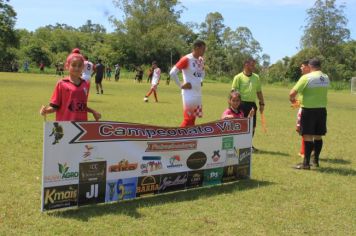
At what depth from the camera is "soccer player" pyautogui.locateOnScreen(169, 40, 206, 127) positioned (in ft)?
28.2

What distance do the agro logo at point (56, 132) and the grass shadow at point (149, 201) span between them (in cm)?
87

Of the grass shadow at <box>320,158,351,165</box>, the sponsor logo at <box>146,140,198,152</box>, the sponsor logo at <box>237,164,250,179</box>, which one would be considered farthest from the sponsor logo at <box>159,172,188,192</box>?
the grass shadow at <box>320,158,351,165</box>

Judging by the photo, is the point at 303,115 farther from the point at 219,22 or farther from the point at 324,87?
the point at 219,22

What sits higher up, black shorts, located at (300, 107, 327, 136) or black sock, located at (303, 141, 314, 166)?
black shorts, located at (300, 107, 327, 136)

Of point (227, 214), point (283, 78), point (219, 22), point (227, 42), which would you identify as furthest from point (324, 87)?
point (219, 22)

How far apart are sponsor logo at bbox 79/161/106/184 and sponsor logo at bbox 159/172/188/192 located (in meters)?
0.97

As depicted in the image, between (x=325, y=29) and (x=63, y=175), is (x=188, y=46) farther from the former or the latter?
(x=63, y=175)

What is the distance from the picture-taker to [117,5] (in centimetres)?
9425

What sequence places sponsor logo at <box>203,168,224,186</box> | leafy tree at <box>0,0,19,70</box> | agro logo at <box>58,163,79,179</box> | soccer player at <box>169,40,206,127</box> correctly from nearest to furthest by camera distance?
agro logo at <box>58,163,79,179</box>
sponsor logo at <box>203,168,224,186</box>
soccer player at <box>169,40,206,127</box>
leafy tree at <box>0,0,19,70</box>

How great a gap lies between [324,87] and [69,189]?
5.20m

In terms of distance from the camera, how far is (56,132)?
5.62m

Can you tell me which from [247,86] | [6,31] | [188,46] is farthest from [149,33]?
[247,86]

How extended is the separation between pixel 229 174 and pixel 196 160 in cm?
77

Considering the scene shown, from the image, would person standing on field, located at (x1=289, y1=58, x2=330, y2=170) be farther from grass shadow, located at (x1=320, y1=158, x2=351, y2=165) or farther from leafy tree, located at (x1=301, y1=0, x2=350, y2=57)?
leafy tree, located at (x1=301, y1=0, x2=350, y2=57)
